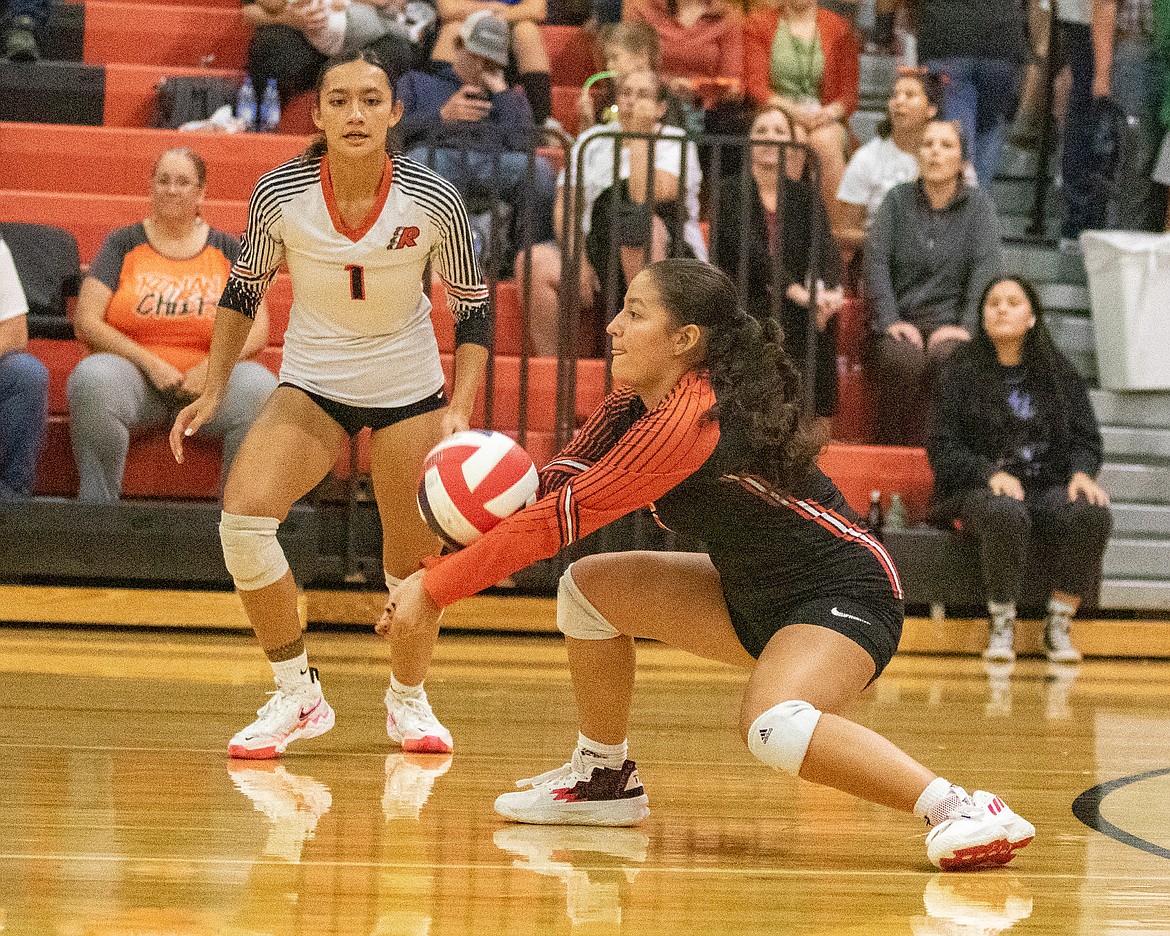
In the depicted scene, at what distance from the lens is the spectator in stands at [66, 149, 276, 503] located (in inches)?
221

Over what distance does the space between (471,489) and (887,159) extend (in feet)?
15.4

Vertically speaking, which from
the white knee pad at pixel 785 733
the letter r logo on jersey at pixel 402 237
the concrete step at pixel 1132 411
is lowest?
the concrete step at pixel 1132 411

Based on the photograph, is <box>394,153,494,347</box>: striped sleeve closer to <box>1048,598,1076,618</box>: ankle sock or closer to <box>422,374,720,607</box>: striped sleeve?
<box>422,374,720,607</box>: striped sleeve

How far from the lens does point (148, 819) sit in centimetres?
291

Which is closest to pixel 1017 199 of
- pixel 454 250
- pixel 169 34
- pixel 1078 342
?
pixel 1078 342

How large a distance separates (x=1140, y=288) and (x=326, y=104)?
14.8ft

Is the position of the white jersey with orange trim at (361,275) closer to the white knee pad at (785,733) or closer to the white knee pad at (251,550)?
the white knee pad at (251,550)

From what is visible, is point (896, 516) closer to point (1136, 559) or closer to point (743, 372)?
point (1136, 559)

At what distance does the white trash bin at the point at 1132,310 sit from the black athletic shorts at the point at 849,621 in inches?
170

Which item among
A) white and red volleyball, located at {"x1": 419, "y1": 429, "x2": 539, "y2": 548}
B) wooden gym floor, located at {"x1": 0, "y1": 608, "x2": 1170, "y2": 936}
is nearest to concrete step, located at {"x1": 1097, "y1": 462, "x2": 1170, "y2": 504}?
wooden gym floor, located at {"x1": 0, "y1": 608, "x2": 1170, "y2": 936}

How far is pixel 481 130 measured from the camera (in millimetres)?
6359

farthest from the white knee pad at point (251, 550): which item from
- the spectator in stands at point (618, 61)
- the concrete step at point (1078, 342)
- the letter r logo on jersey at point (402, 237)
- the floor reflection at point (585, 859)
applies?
the concrete step at point (1078, 342)

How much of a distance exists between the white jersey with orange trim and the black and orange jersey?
77cm

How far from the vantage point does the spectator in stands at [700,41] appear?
7.11 m
